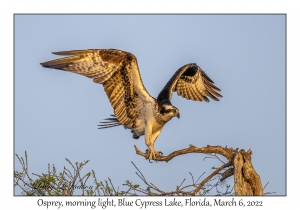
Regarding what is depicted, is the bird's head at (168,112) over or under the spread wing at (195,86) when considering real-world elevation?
under

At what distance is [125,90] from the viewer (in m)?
8.84

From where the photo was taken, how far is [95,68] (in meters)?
8.59

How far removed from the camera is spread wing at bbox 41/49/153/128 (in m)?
8.43

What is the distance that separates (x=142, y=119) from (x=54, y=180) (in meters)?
2.09

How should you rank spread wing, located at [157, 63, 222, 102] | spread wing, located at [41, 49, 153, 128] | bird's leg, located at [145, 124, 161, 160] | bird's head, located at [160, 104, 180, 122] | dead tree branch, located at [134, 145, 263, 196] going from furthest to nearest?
spread wing, located at [157, 63, 222, 102], bird's head, located at [160, 104, 180, 122], bird's leg, located at [145, 124, 161, 160], spread wing, located at [41, 49, 153, 128], dead tree branch, located at [134, 145, 263, 196]

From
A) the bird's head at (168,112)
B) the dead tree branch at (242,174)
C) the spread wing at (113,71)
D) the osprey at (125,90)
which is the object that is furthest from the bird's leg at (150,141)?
the dead tree branch at (242,174)

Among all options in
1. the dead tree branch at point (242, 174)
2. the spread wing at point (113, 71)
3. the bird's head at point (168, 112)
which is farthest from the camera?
the bird's head at point (168, 112)

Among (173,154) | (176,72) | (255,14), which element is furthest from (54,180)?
(255,14)

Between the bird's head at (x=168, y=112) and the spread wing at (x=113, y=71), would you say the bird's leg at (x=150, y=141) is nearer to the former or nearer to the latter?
the bird's head at (x=168, y=112)

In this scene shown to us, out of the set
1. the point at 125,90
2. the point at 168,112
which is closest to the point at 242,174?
the point at 168,112

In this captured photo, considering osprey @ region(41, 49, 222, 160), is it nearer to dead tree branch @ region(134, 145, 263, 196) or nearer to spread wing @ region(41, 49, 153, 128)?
spread wing @ region(41, 49, 153, 128)

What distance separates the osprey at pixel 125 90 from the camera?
27.8ft

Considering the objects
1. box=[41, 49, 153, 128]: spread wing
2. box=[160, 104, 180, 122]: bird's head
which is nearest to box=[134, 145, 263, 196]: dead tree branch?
box=[160, 104, 180, 122]: bird's head

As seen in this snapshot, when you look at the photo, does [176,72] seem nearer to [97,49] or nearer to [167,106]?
[167,106]
